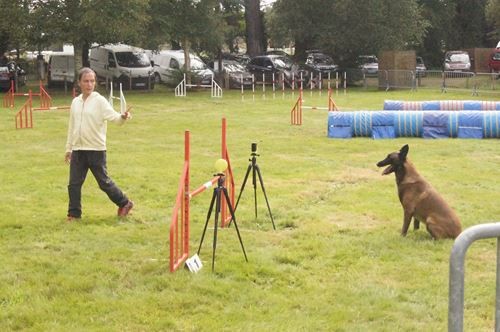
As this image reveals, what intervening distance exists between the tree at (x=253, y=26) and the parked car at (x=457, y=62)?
11117 mm

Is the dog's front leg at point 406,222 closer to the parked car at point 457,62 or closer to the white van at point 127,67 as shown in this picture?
the white van at point 127,67

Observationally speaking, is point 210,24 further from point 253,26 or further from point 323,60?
point 253,26

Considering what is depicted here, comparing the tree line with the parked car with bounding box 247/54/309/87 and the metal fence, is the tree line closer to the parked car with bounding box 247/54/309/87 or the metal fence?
the parked car with bounding box 247/54/309/87

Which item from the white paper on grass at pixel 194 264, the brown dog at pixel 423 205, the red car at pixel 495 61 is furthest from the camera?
the red car at pixel 495 61

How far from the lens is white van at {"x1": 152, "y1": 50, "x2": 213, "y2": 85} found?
34.3m

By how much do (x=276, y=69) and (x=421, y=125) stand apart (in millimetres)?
20986

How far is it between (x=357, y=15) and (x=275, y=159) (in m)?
23.2

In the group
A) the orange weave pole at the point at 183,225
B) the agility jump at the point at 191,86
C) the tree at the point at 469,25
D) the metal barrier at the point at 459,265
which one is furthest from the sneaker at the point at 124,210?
the tree at the point at 469,25

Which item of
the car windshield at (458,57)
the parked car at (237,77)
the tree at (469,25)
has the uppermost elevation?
the tree at (469,25)

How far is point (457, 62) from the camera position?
1681 inches

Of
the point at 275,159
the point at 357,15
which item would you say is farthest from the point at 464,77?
the point at 275,159

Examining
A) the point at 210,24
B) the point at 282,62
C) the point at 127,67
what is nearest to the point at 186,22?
the point at 210,24

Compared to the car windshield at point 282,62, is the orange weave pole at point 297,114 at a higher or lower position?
lower

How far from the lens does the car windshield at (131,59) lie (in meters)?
34.2
